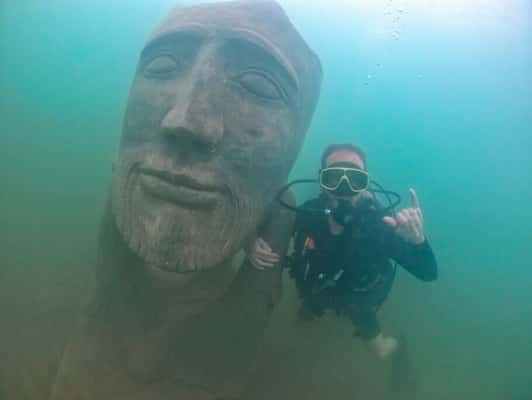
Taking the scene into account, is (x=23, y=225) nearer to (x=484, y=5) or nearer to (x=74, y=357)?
(x=74, y=357)

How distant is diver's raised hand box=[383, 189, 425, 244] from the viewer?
9.26 feet

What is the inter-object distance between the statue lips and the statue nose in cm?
28

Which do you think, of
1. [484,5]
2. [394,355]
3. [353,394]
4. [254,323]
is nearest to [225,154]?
[254,323]

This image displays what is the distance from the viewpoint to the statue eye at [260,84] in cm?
291

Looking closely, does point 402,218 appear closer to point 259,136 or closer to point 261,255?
point 261,255

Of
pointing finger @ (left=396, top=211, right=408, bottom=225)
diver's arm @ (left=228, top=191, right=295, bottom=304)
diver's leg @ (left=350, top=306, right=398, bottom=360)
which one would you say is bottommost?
diver's leg @ (left=350, top=306, right=398, bottom=360)

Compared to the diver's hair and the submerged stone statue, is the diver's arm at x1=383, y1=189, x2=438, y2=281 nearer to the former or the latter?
the diver's hair

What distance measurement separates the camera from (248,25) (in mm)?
3006

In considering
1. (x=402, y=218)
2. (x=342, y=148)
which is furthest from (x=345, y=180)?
(x=402, y=218)

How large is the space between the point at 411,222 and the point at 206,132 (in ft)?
5.74

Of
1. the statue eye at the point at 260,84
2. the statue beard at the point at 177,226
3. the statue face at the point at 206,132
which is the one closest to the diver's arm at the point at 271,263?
the statue face at the point at 206,132

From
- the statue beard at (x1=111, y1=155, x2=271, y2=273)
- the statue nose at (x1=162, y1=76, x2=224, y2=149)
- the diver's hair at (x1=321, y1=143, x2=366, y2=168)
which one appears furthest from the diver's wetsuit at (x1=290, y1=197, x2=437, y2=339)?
the statue nose at (x1=162, y1=76, x2=224, y2=149)

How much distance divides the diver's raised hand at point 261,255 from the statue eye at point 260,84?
126cm

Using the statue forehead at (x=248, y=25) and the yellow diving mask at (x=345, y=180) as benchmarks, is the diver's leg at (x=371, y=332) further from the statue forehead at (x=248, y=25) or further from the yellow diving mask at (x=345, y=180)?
the statue forehead at (x=248, y=25)
